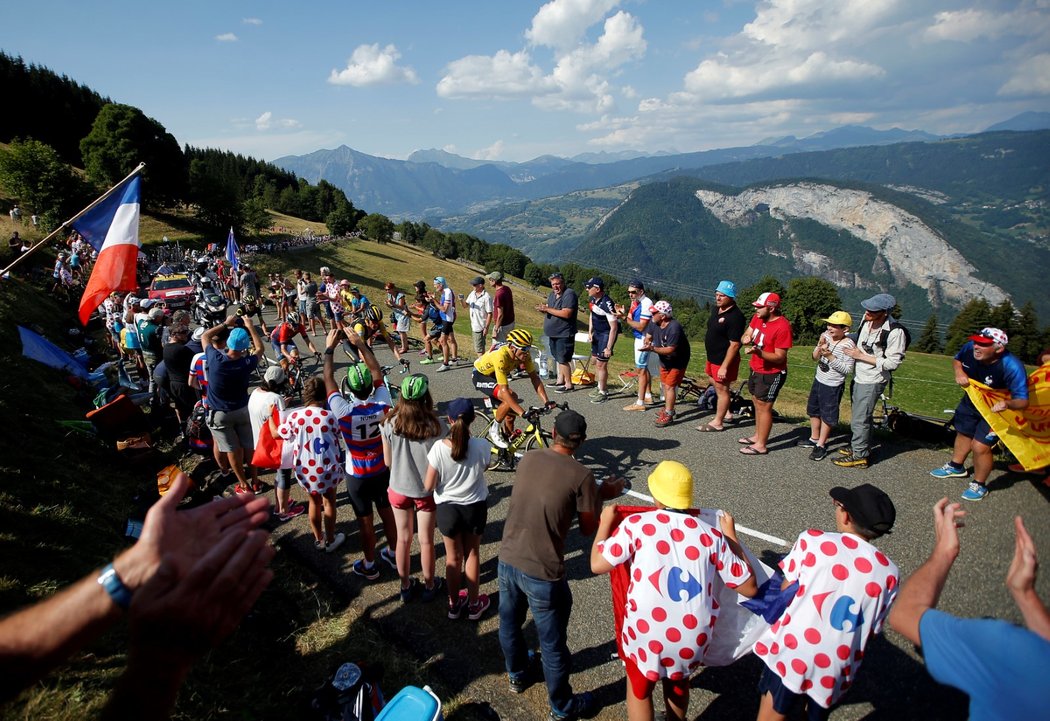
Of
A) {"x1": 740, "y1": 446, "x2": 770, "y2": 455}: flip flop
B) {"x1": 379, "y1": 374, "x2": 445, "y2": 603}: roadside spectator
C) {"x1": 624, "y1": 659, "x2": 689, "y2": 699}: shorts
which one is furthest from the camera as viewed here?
{"x1": 740, "y1": 446, "x2": 770, "y2": 455}: flip flop

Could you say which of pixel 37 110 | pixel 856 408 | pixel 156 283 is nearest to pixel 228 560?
pixel 856 408

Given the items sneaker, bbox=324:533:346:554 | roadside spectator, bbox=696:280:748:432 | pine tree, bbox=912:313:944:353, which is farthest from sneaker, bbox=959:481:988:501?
pine tree, bbox=912:313:944:353

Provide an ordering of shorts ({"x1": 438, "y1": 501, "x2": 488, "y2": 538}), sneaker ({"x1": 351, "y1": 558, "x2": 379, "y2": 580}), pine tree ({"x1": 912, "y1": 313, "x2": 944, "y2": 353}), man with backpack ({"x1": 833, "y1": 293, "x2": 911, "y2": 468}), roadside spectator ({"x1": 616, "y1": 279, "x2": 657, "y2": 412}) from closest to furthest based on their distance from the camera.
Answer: shorts ({"x1": 438, "y1": 501, "x2": 488, "y2": 538})
sneaker ({"x1": 351, "y1": 558, "x2": 379, "y2": 580})
man with backpack ({"x1": 833, "y1": 293, "x2": 911, "y2": 468})
roadside spectator ({"x1": 616, "y1": 279, "x2": 657, "y2": 412})
pine tree ({"x1": 912, "y1": 313, "x2": 944, "y2": 353})

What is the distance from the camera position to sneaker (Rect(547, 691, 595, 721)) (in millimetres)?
3590

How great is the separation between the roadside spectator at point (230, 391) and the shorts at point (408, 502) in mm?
2676

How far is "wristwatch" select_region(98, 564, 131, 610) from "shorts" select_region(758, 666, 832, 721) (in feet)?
10.6

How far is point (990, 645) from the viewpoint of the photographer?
181cm

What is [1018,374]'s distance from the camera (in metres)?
5.64

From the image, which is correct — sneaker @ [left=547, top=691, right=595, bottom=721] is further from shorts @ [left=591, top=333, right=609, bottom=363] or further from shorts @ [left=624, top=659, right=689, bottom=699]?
shorts @ [left=591, top=333, right=609, bottom=363]

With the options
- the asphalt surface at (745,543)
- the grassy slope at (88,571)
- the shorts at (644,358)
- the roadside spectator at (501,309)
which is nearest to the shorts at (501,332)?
the roadside spectator at (501,309)

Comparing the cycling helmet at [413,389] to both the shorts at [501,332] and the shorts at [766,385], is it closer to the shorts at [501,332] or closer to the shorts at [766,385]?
the shorts at [766,385]

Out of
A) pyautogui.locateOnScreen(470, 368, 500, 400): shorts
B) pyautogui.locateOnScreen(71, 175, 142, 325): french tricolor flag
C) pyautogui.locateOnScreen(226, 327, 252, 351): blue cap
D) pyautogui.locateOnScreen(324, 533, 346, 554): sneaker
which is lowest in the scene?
pyautogui.locateOnScreen(324, 533, 346, 554): sneaker

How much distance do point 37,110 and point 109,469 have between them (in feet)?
248

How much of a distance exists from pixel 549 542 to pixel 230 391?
16.6 ft
